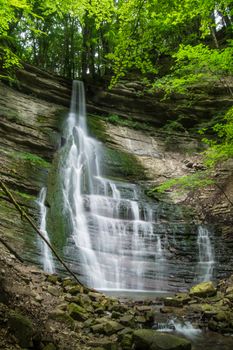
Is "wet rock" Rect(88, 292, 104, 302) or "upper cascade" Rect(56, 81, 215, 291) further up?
"upper cascade" Rect(56, 81, 215, 291)

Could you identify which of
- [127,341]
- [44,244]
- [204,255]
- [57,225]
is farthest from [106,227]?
[127,341]

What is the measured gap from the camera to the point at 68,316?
602 cm

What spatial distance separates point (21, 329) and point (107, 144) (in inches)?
639

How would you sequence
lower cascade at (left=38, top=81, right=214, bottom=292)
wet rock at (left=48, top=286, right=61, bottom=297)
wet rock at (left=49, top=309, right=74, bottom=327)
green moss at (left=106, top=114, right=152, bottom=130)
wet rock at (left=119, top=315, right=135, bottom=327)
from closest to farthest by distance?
wet rock at (left=49, top=309, right=74, bottom=327) → wet rock at (left=119, top=315, right=135, bottom=327) → wet rock at (left=48, top=286, right=61, bottom=297) → lower cascade at (left=38, top=81, right=214, bottom=292) → green moss at (left=106, top=114, right=152, bottom=130)

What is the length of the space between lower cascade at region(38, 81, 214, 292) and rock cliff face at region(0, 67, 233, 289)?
168mm

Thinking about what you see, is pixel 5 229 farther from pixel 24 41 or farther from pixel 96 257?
pixel 24 41

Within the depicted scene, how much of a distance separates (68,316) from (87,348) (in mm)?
1010

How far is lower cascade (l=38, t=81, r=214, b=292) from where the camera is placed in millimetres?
11664

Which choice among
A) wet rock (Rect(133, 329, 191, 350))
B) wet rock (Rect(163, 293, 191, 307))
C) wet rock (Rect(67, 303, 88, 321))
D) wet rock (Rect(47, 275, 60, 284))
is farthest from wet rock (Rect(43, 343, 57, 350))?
wet rock (Rect(163, 293, 191, 307))

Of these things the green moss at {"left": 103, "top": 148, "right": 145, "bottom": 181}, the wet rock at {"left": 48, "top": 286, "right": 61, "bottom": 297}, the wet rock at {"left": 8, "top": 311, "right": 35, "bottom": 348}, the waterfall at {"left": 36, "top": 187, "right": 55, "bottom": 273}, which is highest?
the green moss at {"left": 103, "top": 148, "right": 145, "bottom": 181}

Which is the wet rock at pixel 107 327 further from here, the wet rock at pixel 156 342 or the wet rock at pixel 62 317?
the wet rock at pixel 156 342

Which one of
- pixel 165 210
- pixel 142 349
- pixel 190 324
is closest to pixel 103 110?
pixel 165 210

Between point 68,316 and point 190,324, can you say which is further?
point 190,324

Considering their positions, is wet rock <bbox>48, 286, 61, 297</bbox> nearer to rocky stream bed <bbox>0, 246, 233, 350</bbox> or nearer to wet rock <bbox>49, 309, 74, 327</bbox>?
rocky stream bed <bbox>0, 246, 233, 350</bbox>
